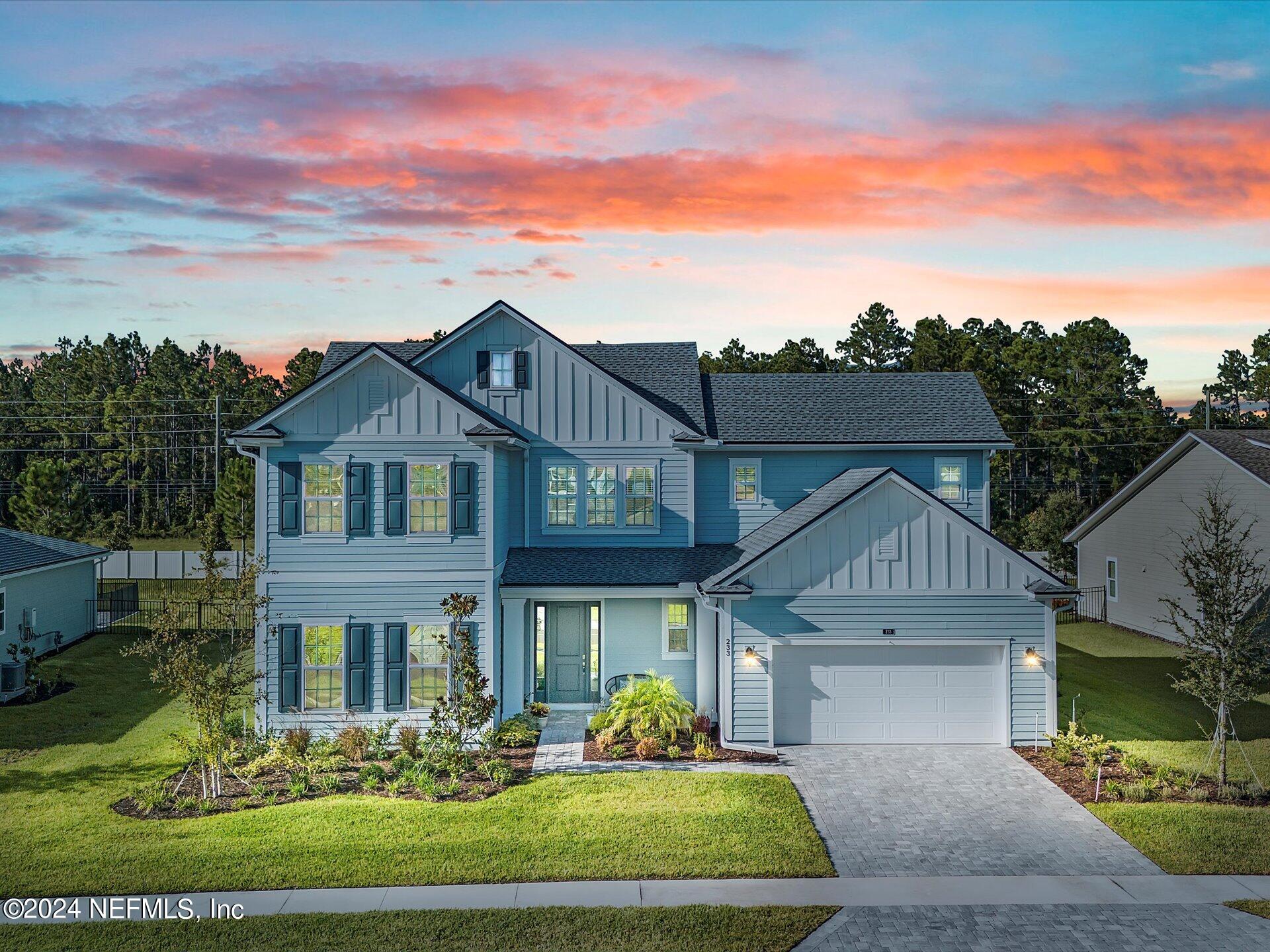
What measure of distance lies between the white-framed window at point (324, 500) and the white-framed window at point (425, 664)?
237cm

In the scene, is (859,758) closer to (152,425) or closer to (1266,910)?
(1266,910)

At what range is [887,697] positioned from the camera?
16438 millimetres

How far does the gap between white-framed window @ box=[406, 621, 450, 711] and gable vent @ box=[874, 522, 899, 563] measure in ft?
26.5

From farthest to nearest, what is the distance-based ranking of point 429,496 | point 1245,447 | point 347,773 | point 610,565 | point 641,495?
1. point 1245,447
2. point 641,495
3. point 610,565
4. point 429,496
5. point 347,773

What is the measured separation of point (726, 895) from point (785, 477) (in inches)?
496

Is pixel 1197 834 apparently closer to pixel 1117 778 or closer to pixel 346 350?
pixel 1117 778

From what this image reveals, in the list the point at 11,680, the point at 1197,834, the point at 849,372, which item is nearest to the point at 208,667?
the point at 11,680

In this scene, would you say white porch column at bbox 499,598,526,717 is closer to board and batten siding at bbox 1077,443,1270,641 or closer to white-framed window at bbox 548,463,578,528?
white-framed window at bbox 548,463,578,528

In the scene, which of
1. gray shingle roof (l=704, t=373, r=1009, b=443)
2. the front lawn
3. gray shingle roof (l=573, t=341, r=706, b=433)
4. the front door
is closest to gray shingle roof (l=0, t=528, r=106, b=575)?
the front door

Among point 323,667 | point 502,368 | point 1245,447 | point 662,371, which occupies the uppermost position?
point 662,371

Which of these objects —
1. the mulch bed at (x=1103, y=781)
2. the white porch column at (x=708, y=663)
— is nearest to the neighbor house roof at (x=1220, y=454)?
the mulch bed at (x=1103, y=781)

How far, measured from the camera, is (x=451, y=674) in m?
16.6

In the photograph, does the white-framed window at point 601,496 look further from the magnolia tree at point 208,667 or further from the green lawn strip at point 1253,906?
the green lawn strip at point 1253,906

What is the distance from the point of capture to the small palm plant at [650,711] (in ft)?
53.0
